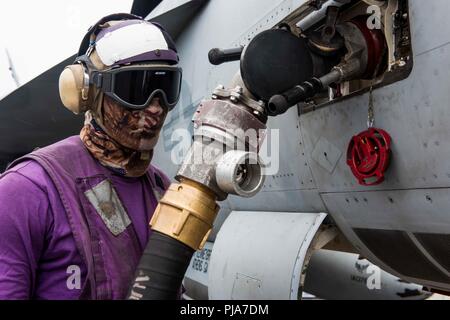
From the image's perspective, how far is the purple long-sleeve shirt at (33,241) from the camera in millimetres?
1346

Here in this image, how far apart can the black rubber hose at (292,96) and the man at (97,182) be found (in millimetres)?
415

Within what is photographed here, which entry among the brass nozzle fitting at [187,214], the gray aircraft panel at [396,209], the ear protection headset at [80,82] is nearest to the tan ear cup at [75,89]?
the ear protection headset at [80,82]

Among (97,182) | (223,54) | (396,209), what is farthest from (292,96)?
(97,182)

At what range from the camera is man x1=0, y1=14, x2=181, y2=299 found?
1.40m

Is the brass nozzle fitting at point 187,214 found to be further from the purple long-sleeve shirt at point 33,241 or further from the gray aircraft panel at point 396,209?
the gray aircraft panel at point 396,209

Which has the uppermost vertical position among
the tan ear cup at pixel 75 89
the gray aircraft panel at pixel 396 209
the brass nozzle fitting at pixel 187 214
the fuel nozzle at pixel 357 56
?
the fuel nozzle at pixel 357 56

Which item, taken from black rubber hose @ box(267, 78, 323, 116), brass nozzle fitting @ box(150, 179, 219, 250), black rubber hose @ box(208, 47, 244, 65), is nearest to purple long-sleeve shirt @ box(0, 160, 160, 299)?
brass nozzle fitting @ box(150, 179, 219, 250)

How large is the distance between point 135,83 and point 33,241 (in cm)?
68

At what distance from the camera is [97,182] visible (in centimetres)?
160

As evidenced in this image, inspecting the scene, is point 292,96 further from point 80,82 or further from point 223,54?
point 80,82

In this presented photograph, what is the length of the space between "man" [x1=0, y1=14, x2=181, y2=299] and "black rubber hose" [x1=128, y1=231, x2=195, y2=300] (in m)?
0.09

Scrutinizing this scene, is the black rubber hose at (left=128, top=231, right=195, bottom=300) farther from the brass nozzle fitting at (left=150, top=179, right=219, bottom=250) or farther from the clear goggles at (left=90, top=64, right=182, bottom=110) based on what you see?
the clear goggles at (left=90, top=64, right=182, bottom=110)

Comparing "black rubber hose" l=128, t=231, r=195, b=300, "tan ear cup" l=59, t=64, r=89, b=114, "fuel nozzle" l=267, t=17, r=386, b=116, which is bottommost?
"black rubber hose" l=128, t=231, r=195, b=300
